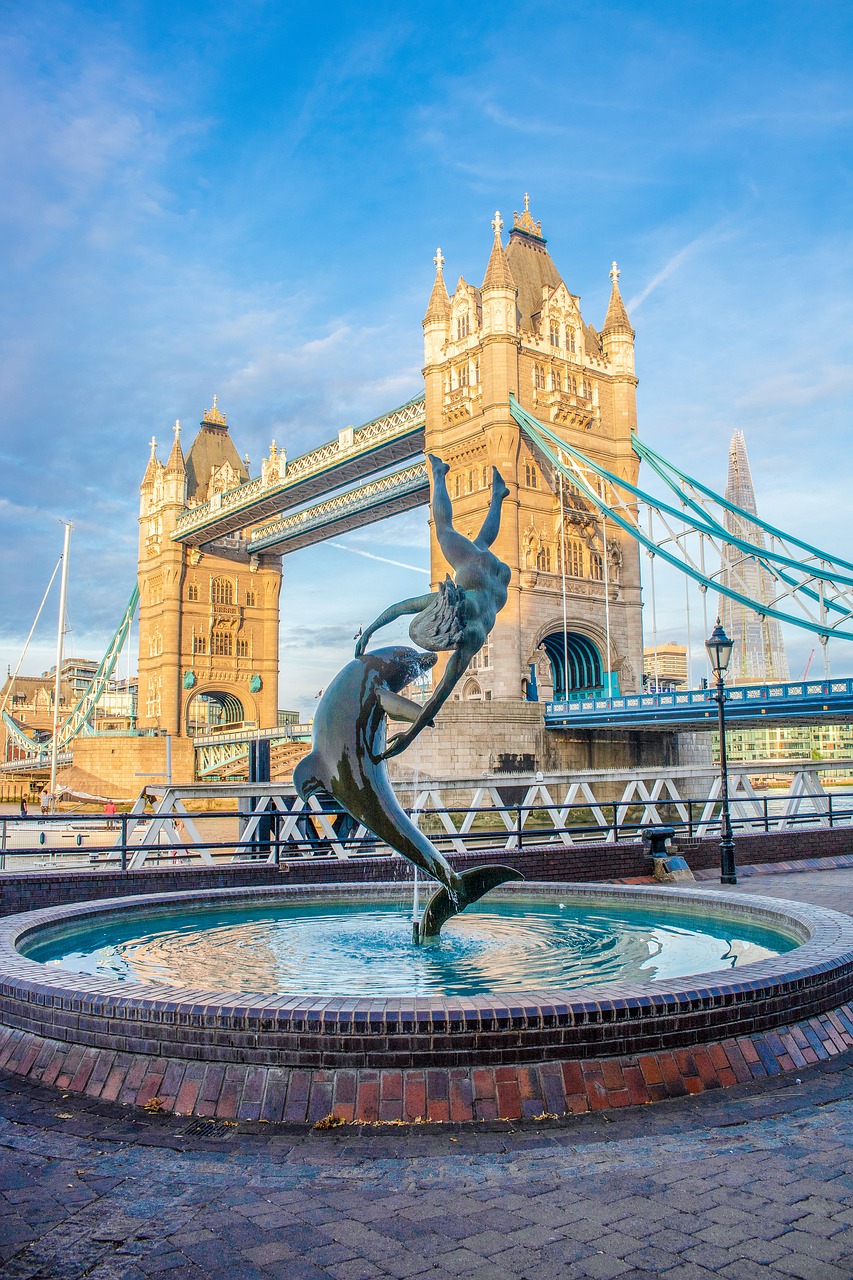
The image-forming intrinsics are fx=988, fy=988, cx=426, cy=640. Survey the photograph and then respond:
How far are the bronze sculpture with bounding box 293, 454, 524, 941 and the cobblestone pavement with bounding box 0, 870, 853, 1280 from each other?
2725 millimetres

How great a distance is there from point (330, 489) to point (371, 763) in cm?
5146

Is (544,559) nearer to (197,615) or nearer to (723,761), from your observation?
(723,761)

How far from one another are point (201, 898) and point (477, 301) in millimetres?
41745

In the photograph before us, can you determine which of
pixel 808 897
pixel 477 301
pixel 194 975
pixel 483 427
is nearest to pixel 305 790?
pixel 194 975

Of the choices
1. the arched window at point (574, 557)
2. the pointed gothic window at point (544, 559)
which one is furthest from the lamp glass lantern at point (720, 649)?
the arched window at point (574, 557)

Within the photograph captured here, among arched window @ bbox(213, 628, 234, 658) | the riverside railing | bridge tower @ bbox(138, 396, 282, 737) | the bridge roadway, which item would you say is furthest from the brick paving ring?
arched window @ bbox(213, 628, 234, 658)

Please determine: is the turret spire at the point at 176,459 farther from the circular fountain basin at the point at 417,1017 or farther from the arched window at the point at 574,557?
the circular fountain basin at the point at 417,1017

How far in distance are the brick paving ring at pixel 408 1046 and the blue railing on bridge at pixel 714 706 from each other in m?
28.0

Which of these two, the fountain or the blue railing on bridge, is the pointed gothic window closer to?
the blue railing on bridge

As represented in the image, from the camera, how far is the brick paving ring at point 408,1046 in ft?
13.1

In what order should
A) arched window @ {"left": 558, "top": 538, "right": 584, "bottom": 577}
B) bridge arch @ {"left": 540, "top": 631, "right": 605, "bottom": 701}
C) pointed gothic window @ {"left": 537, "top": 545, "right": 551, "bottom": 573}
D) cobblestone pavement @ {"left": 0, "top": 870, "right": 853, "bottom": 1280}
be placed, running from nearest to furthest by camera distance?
cobblestone pavement @ {"left": 0, "top": 870, "right": 853, "bottom": 1280} < pointed gothic window @ {"left": 537, "top": 545, "right": 551, "bottom": 573} < arched window @ {"left": 558, "top": 538, "right": 584, "bottom": 577} < bridge arch @ {"left": 540, "top": 631, "right": 605, "bottom": 701}

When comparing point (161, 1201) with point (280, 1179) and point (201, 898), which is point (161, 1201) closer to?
point (280, 1179)

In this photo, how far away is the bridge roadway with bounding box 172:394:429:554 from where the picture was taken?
4956cm

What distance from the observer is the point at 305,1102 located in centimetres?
397
